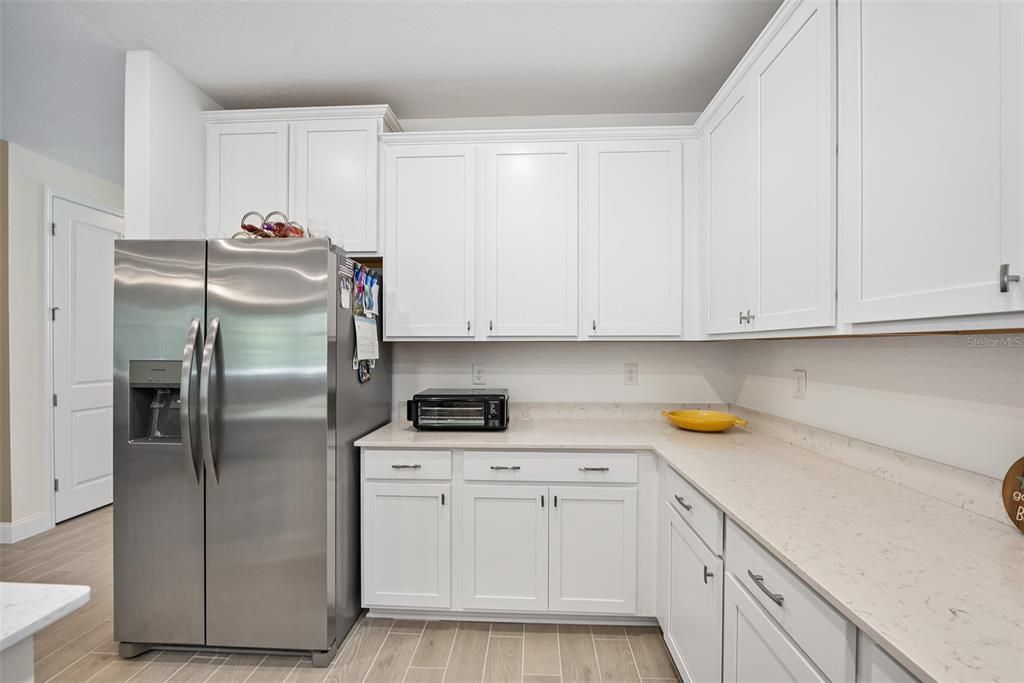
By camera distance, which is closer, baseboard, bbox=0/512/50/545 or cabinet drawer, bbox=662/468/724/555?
cabinet drawer, bbox=662/468/724/555

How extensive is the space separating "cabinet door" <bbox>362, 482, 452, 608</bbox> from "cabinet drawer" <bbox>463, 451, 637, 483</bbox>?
19cm

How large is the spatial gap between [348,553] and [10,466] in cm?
276

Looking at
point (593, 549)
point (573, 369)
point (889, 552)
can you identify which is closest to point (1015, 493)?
point (889, 552)

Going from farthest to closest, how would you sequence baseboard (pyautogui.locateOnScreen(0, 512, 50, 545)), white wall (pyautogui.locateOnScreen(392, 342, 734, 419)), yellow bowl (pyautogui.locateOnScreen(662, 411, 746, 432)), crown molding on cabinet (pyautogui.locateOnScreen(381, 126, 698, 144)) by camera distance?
baseboard (pyautogui.locateOnScreen(0, 512, 50, 545))
white wall (pyautogui.locateOnScreen(392, 342, 734, 419))
crown molding on cabinet (pyautogui.locateOnScreen(381, 126, 698, 144))
yellow bowl (pyautogui.locateOnScreen(662, 411, 746, 432))

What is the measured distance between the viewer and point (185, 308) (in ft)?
6.32

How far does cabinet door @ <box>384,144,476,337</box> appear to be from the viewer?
8.00ft

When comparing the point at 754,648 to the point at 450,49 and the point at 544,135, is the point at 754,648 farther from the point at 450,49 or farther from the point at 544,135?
the point at 450,49

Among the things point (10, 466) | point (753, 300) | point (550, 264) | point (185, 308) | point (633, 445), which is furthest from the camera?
point (10, 466)

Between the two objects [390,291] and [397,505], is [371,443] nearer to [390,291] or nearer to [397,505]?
[397,505]

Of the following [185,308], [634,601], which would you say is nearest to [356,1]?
[185,308]

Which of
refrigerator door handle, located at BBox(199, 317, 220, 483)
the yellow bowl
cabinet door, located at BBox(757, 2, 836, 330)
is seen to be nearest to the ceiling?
cabinet door, located at BBox(757, 2, 836, 330)

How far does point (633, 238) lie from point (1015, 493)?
5.59 ft

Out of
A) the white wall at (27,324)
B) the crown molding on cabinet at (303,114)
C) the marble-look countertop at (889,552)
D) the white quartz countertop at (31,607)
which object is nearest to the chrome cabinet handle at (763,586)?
the marble-look countertop at (889,552)

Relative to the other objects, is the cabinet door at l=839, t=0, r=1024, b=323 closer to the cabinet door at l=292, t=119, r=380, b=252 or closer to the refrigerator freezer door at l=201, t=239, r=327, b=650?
the refrigerator freezer door at l=201, t=239, r=327, b=650
